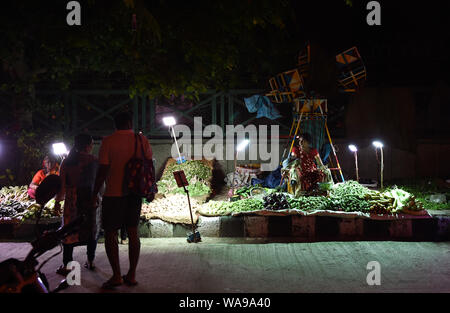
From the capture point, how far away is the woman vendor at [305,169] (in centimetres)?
936

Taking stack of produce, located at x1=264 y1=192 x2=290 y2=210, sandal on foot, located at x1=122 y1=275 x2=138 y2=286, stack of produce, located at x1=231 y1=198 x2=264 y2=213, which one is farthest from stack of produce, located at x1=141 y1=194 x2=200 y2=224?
sandal on foot, located at x1=122 y1=275 x2=138 y2=286

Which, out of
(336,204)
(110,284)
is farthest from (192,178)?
(110,284)

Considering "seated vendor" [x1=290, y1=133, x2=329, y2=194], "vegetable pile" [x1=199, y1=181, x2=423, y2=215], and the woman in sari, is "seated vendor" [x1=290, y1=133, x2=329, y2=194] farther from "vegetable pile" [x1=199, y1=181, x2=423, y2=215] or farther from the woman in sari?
the woman in sari

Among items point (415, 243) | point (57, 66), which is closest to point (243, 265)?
point (415, 243)

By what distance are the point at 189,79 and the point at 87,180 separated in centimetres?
513

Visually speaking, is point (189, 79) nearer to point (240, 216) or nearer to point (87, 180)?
point (240, 216)

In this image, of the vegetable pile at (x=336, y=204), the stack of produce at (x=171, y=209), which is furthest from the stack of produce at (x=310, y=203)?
the stack of produce at (x=171, y=209)

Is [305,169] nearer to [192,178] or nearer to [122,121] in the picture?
[192,178]

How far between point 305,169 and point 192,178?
3019mm

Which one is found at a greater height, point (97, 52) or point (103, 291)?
point (97, 52)

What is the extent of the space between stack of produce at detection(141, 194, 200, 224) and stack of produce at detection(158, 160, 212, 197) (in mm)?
499

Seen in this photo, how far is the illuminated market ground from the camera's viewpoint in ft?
17.9

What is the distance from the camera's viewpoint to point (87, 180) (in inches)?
233

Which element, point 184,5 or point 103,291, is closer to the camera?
point 103,291
